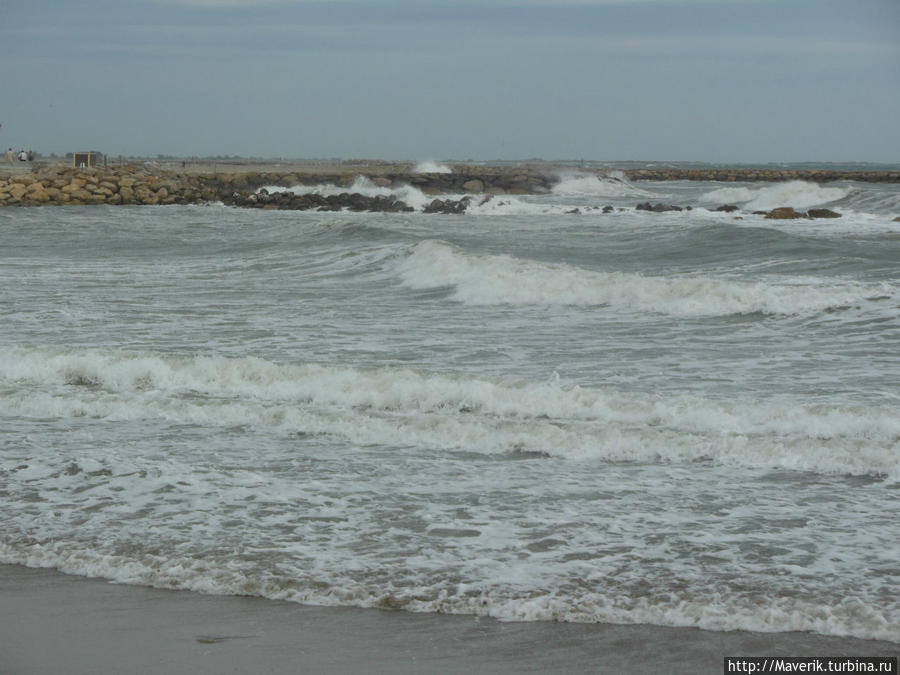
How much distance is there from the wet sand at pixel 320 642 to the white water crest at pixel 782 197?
39.8 meters

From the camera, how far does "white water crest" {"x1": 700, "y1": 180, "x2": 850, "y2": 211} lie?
42.0 meters

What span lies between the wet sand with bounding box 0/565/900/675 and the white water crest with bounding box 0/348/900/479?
2649mm

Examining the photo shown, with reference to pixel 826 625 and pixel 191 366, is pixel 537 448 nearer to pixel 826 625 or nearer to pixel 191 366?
pixel 826 625

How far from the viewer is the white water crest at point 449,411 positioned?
6.61 meters

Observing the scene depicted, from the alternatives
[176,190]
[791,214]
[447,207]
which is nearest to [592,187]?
[447,207]

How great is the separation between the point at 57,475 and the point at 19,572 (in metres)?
1.58

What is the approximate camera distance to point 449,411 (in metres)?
7.77

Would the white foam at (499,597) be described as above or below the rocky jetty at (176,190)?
below

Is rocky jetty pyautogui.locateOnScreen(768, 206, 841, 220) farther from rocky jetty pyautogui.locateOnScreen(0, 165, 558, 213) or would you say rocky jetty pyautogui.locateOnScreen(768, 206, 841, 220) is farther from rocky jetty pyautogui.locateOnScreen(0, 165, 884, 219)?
rocky jetty pyautogui.locateOnScreen(0, 165, 558, 213)

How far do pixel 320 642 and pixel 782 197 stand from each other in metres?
43.7

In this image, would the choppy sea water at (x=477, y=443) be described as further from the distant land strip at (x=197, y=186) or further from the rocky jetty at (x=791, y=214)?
the distant land strip at (x=197, y=186)

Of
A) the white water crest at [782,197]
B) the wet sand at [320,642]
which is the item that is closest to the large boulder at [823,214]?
the white water crest at [782,197]

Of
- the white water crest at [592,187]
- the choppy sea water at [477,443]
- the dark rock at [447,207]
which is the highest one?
the white water crest at [592,187]

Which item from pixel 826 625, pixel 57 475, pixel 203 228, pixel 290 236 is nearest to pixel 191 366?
pixel 57 475
